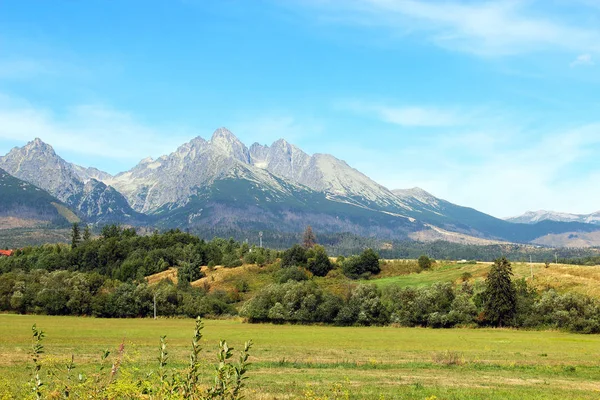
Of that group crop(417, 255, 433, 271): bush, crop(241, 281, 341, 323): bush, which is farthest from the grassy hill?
crop(241, 281, 341, 323): bush

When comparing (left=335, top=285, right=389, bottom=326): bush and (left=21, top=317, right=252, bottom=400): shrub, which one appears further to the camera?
(left=335, top=285, right=389, bottom=326): bush

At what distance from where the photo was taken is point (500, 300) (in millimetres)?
101500

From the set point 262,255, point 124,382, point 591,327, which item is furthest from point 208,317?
point 124,382

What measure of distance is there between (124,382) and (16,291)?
440 ft

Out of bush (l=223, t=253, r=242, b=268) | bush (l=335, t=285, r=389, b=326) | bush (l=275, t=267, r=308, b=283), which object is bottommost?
bush (l=335, t=285, r=389, b=326)

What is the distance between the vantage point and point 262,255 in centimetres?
18950

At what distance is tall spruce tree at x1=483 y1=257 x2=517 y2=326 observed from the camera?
101438 mm

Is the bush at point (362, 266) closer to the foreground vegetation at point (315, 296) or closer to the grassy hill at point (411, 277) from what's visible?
the foreground vegetation at point (315, 296)

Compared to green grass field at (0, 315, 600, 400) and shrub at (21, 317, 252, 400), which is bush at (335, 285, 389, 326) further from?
shrub at (21, 317, 252, 400)

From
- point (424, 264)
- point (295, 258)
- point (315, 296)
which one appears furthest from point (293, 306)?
point (424, 264)

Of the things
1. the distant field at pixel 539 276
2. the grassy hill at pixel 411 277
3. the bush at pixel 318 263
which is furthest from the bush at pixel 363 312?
the bush at pixel 318 263

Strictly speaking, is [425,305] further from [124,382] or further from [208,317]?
[124,382]

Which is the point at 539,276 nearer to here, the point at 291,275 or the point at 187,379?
the point at 291,275

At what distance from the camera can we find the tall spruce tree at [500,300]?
10144 cm
